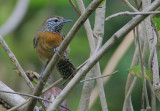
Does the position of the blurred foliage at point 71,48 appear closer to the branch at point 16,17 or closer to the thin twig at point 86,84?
the branch at point 16,17

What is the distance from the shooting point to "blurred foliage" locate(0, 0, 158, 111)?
4.23m

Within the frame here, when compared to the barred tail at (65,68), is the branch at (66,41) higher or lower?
higher

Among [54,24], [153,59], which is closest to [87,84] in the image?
[153,59]

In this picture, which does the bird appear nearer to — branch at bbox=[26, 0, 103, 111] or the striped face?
the striped face

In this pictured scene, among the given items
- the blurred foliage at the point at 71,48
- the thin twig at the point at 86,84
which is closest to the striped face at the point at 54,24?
the thin twig at the point at 86,84

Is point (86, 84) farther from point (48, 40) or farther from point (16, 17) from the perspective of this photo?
point (16, 17)

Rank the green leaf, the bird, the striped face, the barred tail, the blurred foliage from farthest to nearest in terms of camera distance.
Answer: the blurred foliage → the striped face → the bird → the barred tail → the green leaf

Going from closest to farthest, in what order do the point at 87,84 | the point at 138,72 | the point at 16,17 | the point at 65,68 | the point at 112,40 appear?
the point at 112,40 < the point at 138,72 < the point at 87,84 < the point at 65,68 < the point at 16,17

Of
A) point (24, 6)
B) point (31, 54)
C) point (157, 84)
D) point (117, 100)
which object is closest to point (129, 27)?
point (157, 84)

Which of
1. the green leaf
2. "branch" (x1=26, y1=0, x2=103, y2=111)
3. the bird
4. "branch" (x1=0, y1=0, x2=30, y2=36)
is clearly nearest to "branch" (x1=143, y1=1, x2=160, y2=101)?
the green leaf

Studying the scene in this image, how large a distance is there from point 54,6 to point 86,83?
10.5 feet

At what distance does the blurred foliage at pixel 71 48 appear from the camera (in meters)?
4.23

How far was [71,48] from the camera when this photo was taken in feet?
15.8

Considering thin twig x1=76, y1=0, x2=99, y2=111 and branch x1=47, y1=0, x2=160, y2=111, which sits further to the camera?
thin twig x1=76, y1=0, x2=99, y2=111
